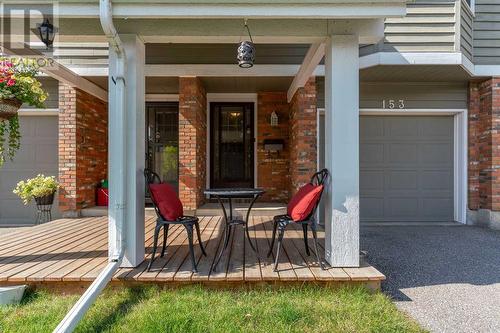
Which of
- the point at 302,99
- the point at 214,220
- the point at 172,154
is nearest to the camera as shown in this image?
the point at 214,220

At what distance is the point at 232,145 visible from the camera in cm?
693

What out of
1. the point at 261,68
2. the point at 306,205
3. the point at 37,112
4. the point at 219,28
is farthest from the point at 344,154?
the point at 37,112

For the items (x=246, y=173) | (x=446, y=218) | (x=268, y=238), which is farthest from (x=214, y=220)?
(x=446, y=218)

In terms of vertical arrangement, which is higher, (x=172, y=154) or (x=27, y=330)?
(x=172, y=154)

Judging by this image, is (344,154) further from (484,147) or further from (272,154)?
(484,147)

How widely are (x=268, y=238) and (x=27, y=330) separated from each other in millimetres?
2625

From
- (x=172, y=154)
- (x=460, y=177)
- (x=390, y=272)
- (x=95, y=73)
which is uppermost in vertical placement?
(x=95, y=73)

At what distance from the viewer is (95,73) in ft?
17.9

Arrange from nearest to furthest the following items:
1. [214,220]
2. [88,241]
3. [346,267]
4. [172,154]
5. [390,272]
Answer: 1. [346,267]
2. [390,272]
3. [88,241]
4. [214,220]
5. [172,154]

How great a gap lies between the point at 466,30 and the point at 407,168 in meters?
2.52

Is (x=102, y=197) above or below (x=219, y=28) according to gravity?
below

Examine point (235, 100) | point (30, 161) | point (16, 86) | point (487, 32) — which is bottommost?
point (30, 161)

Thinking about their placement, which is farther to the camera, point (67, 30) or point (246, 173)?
point (246, 173)

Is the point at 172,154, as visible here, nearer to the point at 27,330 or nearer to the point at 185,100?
the point at 185,100
